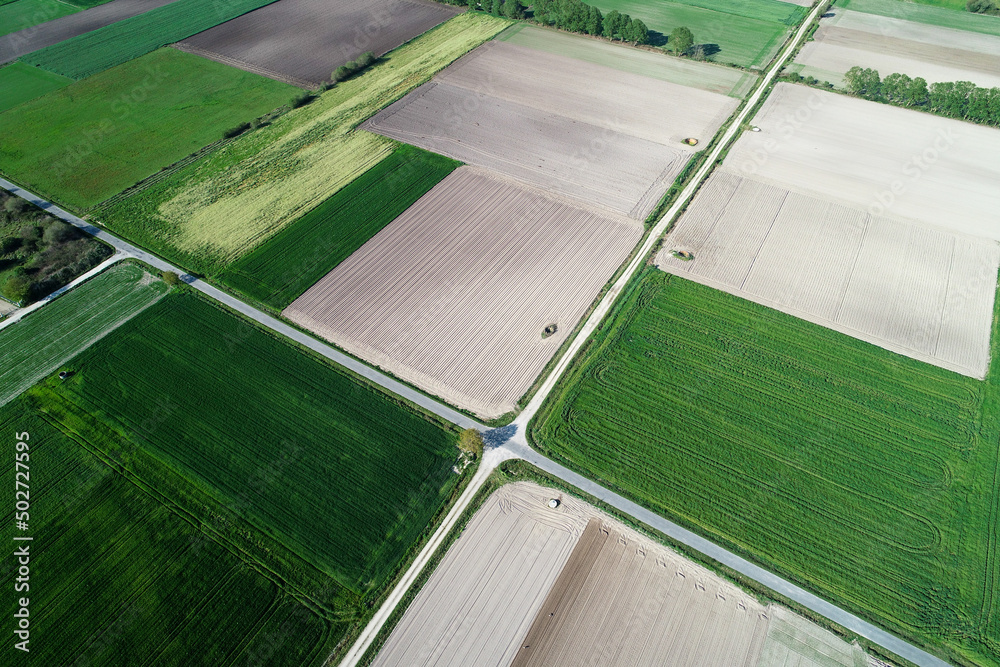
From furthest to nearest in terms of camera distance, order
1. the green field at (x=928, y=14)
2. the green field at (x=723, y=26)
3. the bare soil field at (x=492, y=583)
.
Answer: the green field at (x=928, y=14) → the green field at (x=723, y=26) → the bare soil field at (x=492, y=583)

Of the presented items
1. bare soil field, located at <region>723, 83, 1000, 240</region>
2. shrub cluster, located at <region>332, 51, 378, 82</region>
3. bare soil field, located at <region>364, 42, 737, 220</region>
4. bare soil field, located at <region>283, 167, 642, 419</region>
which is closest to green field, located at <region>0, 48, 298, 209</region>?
shrub cluster, located at <region>332, 51, 378, 82</region>

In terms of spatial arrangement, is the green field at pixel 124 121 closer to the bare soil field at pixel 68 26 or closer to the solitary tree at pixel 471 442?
the bare soil field at pixel 68 26

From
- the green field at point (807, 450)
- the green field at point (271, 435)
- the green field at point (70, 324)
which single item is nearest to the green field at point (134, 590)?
the green field at point (271, 435)

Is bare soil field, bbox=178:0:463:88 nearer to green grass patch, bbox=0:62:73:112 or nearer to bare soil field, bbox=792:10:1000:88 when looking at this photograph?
green grass patch, bbox=0:62:73:112

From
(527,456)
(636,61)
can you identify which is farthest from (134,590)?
(636,61)

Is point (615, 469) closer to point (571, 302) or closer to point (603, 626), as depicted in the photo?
point (603, 626)
